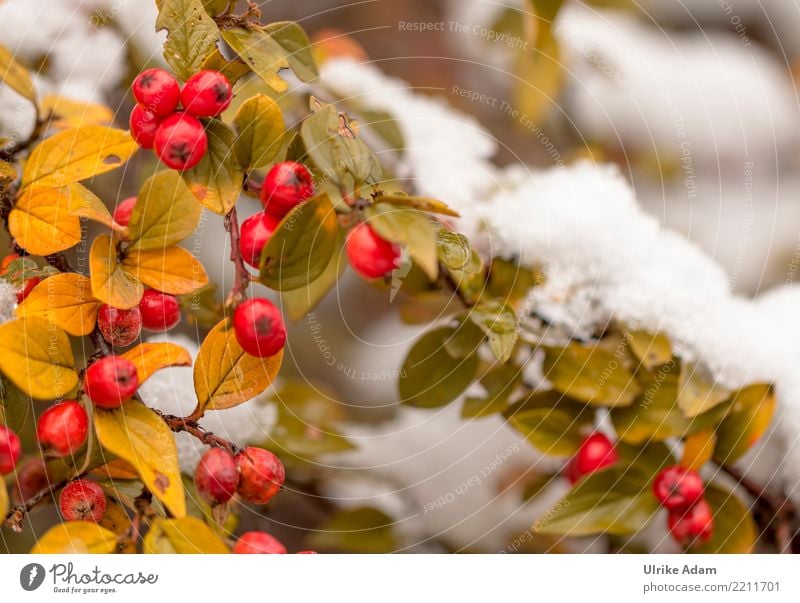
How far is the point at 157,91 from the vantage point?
26 centimetres

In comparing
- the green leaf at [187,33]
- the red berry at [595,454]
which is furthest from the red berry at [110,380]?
the red berry at [595,454]

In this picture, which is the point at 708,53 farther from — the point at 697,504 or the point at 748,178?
the point at 697,504

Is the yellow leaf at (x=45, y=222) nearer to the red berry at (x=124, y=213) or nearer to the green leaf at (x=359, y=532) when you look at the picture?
the red berry at (x=124, y=213)

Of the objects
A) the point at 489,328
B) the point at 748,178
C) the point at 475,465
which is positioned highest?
the point at 748,178

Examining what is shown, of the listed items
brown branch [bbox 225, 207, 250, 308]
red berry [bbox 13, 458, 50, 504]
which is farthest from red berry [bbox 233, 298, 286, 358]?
red berry [bbox 13, 458, 50, 504]

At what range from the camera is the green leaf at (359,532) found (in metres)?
0.41

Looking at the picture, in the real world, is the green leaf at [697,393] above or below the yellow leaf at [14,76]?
above

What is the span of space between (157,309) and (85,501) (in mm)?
83

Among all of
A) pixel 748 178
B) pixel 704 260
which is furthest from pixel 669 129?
pixel 704 260

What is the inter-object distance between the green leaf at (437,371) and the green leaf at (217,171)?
0.13 m

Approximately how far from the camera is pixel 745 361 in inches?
13.9

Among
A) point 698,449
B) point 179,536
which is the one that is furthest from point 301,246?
point 698,449

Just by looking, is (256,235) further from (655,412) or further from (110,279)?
(655,412)

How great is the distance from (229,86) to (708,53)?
0.49 metres
